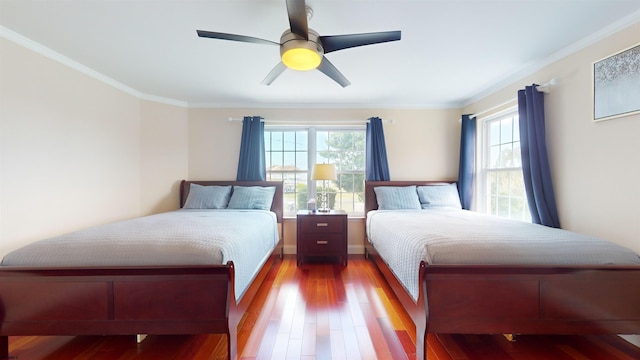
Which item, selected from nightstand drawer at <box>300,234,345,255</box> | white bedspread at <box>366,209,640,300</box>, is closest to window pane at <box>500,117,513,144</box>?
white bedspread at <box>366,209,640,300</box>

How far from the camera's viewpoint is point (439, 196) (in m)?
3.37

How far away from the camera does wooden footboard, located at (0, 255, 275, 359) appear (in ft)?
4.66

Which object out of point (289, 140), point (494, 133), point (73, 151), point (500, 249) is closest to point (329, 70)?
point (500, 249)

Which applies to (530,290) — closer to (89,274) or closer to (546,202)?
(546,202)

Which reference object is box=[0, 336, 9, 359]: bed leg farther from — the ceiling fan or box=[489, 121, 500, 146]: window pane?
box=[489, 121, 500, 146]: window pane

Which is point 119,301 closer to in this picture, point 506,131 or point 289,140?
point 289,140

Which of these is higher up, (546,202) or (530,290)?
(546,202)

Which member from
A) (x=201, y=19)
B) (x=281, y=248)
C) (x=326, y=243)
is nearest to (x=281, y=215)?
(x=281, y=248)

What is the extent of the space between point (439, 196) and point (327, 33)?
255 cm

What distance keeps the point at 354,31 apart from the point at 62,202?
3130 mm

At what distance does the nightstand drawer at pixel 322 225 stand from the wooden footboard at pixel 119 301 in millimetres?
1747

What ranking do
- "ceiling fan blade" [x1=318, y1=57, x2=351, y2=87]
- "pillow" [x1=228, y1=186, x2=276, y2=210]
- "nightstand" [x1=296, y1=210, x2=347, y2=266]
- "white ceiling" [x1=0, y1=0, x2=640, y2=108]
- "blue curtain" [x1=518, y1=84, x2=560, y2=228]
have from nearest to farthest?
"white ceiling" [x1=0, y1=0, x2=640, y2=108], "ceiling fan blade" [x1=318, y1=57, x2=351, y2=87], "blue curtain" [x1=518, y1=84, x2=560, y2=228], "nightstand" [x1=296, y1=210, x2=347, y2=266], "pillow" [x1=228, y1=186, x2=276, y2=210]

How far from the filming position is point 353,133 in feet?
12.5

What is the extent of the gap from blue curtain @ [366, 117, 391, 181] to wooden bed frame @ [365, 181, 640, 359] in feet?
7.39
